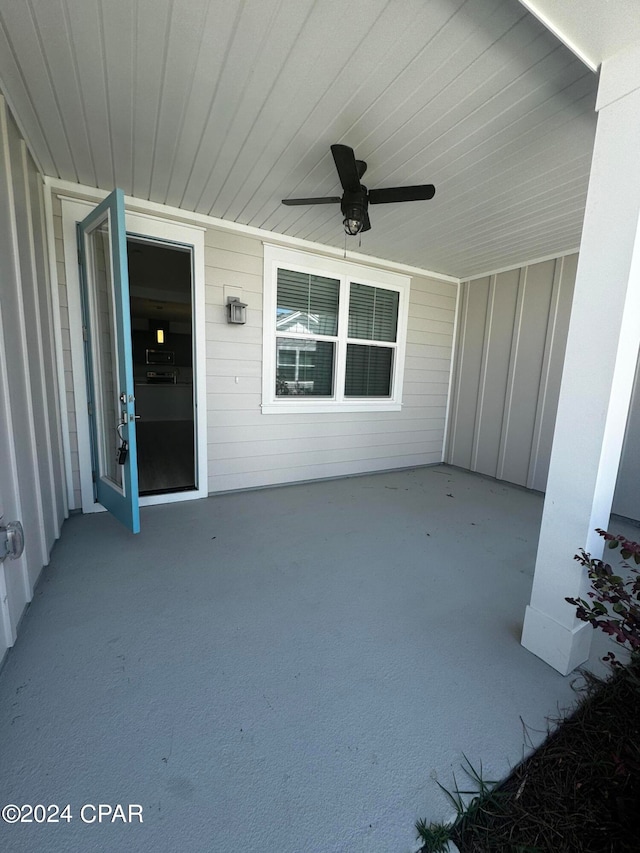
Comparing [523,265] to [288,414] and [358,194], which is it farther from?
[288,414]

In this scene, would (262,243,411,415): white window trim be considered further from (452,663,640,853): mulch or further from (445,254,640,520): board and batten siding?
(452,663,640,853): mulch

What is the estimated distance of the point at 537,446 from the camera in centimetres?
423

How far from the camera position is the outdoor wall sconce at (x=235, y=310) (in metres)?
3.44

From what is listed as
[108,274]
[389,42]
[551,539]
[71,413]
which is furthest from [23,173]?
[551,539]

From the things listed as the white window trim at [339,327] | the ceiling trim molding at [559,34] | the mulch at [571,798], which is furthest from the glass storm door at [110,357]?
the mulch at [571,798]

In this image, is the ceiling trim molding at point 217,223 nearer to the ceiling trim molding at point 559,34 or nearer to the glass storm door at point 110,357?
the glass storm door at point 110,357

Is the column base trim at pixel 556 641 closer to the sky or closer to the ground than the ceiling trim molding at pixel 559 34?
closer to the ground

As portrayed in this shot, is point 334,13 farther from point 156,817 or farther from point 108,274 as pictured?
point 156,817

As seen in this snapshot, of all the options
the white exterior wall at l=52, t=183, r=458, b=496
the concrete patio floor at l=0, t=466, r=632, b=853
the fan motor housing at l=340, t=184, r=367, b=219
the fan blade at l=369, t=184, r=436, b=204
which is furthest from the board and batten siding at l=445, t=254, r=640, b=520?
the fan motor housing at l=340, t=184, r=367, b=219

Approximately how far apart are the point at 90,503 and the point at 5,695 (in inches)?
77.2

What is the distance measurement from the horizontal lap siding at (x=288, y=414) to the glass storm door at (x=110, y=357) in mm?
878

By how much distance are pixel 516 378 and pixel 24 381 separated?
191 inches

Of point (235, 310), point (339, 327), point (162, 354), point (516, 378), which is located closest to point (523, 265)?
point (516, 378)

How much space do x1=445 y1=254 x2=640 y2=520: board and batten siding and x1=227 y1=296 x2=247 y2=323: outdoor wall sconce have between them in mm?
3234
